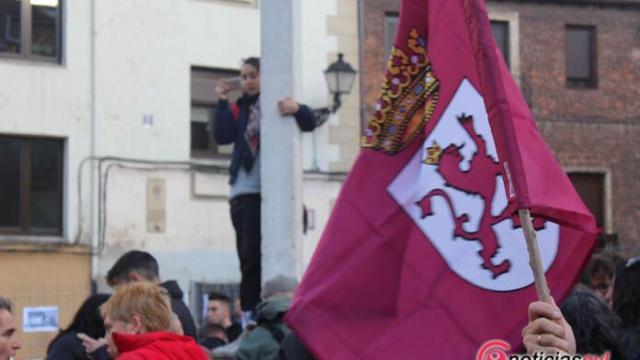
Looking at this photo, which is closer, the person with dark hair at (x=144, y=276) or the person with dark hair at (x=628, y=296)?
the person with dark hair at (x=628, y=296)

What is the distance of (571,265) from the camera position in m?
→ 5.39

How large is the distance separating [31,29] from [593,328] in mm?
16963

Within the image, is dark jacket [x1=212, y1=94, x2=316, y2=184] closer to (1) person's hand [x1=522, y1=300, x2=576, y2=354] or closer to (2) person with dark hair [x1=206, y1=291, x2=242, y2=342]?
(2) person with dark hair [x1=206, y1=291, x2=242, y2=342]

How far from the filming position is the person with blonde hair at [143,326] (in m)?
5.70

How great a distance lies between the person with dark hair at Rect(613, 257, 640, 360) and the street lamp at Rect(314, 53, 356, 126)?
1619 cm

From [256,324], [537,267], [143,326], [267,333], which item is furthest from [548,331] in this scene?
[256,324]

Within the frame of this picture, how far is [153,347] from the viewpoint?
570 centimetres

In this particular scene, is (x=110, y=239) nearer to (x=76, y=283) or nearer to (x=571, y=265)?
(x=76, y=283)

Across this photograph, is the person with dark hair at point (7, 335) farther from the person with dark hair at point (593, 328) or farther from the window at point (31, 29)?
the window at point (31, 29)

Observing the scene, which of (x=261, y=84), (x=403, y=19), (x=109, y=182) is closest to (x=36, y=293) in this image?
(x=109, y=182)

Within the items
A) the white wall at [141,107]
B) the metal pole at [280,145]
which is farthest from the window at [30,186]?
the metal pole at [280,145]

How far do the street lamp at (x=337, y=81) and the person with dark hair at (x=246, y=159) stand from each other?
43.0 ft

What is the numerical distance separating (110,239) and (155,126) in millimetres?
1847

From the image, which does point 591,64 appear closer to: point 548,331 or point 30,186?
point 30,186
